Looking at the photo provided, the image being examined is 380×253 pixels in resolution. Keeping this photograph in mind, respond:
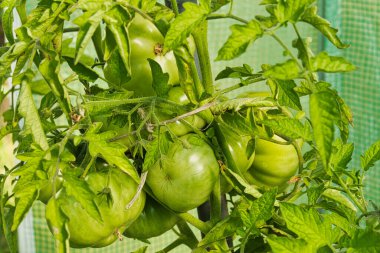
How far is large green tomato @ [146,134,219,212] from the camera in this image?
683 mm

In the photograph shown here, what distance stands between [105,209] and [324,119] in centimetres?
26

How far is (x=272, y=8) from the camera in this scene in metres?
0.57

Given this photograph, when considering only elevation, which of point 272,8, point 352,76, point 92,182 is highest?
point 272,8

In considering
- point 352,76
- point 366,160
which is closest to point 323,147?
point 366,160

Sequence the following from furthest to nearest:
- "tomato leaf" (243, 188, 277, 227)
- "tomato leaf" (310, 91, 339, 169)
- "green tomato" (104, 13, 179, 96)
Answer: "green tomato" (104, 13, 179, 96) < "tomato leaf" (243, 188, 277, 227) < "tomato leaf" (310, 91, 339, 169)

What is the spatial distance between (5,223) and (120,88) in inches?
6.8

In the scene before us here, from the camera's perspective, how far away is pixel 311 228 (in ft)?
1.80

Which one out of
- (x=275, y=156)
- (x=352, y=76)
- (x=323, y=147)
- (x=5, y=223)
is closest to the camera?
(x=323, y=147)

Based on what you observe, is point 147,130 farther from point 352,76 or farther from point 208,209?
point 352,76

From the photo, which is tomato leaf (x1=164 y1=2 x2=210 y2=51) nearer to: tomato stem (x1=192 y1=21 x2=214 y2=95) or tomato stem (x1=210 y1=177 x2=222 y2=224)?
tomato stem (x1=192 y1=21 x2=214 y2=95)

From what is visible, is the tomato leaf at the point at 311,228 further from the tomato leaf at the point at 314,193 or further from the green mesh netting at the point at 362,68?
the green mesh netting at the point at 362,68

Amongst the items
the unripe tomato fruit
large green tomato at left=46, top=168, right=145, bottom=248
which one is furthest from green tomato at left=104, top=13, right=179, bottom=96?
large green tomato at left=46, top=168, right=145, bottom=248

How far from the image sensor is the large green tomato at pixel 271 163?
77 centimetres

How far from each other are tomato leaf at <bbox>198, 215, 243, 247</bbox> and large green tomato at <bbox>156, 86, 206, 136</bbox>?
0.10 meters
